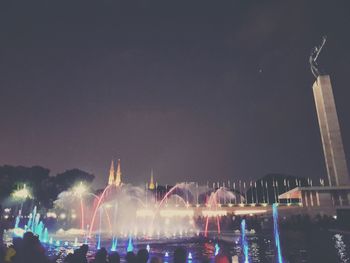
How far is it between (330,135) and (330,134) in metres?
0.21

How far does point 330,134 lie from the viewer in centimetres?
6538

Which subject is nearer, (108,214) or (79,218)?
(79,218)

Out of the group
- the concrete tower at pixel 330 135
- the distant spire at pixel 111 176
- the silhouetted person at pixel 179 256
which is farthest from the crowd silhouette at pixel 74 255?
the distant spire at pixel 111 176

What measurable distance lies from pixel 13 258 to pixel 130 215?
2649 inches

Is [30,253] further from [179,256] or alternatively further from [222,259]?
[222,259]

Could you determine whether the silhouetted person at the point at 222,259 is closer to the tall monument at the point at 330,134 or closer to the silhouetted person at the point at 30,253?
the silhouetted person at the point at 30,253

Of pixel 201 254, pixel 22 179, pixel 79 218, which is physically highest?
pixel 22 179

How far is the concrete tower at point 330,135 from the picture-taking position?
62.7 meters

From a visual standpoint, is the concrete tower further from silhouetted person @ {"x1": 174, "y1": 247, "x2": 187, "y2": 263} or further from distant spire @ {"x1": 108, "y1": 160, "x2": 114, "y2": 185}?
distant spire @ {"x1": 108, "y1": 160, "x2": 114, "y2": 185}

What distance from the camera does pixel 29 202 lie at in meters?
61.8

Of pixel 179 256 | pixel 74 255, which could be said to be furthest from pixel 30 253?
pixel 179 256

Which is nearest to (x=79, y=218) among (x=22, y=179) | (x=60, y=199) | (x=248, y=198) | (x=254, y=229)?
(x=60, y=199)

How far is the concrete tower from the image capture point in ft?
206

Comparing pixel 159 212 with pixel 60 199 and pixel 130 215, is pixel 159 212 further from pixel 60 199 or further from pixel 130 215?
pixel 60 199
